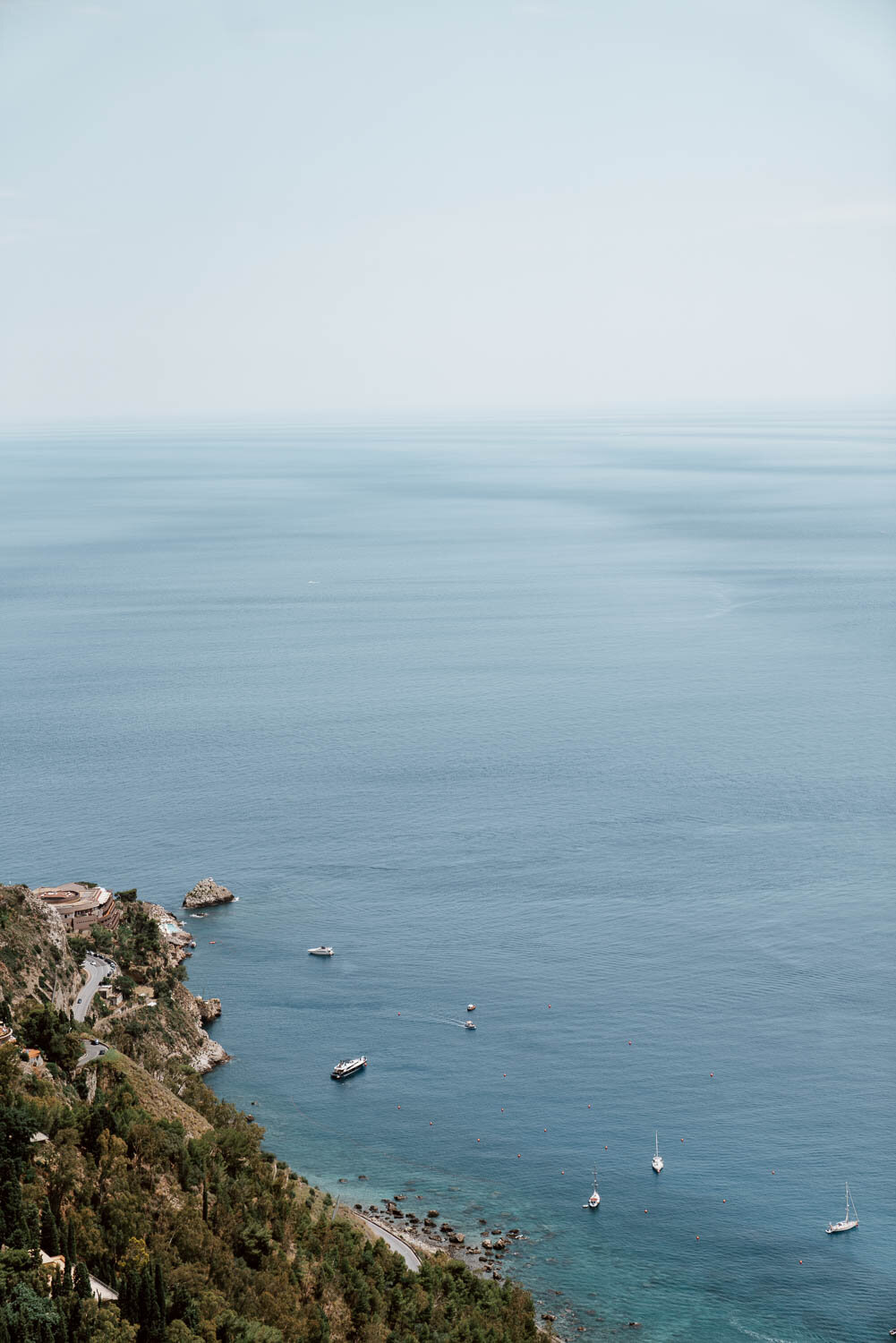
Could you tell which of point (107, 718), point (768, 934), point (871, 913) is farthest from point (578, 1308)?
point (107, 718)

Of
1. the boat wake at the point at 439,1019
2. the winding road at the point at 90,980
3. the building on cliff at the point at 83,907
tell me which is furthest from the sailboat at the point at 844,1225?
the building on cliff at the point at 83,907

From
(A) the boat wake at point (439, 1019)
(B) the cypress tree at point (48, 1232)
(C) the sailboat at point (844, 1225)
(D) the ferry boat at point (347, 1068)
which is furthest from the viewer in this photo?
(A) the boat wake at point (439, 1019)

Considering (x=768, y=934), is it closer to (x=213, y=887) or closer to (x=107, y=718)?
(x=213, y=887)

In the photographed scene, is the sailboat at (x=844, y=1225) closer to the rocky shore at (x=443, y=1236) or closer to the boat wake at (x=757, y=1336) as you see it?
the boat wake at (x=757, y=1336)

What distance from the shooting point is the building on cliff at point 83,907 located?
75125 mm

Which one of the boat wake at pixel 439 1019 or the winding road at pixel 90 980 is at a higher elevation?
the winding road at pixel 90 980

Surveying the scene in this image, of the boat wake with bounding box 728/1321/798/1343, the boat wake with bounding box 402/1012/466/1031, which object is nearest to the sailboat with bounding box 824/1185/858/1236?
the boat wake with bounding box 728/1321/798/1343

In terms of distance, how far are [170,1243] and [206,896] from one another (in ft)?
157

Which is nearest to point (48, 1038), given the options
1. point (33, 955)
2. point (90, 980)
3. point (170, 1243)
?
point (33, 955)

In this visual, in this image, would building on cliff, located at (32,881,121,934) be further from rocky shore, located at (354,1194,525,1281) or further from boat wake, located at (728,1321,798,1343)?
boat wake, located at (728,1321,798,1343)

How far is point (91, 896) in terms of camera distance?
77.4 metres

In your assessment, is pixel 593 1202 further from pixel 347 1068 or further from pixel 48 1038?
pixel 48 1038

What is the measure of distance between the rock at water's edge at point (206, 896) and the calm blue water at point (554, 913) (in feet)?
4.12

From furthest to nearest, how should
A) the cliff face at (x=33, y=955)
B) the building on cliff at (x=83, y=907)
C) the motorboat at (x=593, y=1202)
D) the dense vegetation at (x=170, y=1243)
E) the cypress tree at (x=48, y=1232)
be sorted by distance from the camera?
the building on cliff at (x=83, y=907), the motorboat at (x=593, y=1202), the cliff face at (x=33, y=955), the cypress tree at (x=48, y=1232), the dense vegetation at (x=170, y=1243)
